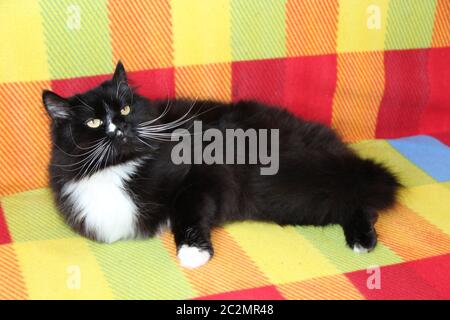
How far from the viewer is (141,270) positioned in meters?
1.43

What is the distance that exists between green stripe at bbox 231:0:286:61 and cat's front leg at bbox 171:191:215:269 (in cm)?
57

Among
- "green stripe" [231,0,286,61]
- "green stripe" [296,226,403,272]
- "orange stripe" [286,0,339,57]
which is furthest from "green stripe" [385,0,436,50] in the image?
"green stripe" [296,226,403,272]

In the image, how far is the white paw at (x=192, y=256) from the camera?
143cm

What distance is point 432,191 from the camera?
69.2 inches

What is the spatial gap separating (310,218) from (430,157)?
2.13ft

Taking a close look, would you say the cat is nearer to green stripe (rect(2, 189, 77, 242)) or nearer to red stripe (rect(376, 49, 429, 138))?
green stripe (rect(2, 189, 77, 242))

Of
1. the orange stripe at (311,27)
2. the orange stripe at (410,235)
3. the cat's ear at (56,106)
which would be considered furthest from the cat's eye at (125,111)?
the orange stripe at (410,235)

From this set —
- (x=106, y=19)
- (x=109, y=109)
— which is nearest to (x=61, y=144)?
(x=109, y=109)

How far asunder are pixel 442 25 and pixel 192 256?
126 centimetres

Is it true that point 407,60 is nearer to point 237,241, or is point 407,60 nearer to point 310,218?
point 310,218

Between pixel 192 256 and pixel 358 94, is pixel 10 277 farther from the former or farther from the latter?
pixel 358 94

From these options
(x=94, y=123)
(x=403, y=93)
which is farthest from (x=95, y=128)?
(x=403, y=93)

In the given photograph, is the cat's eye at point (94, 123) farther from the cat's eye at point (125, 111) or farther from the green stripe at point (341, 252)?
the green stripe at point (341, 252)

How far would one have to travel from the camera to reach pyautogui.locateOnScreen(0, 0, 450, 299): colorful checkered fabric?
139cm
